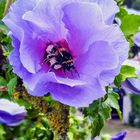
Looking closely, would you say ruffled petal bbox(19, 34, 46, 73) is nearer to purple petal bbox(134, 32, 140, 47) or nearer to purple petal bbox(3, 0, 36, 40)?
purple petal bbox(3, 0, 36, 40)

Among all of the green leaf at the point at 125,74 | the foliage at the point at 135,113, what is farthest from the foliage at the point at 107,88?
the foliage at the point at 135,113

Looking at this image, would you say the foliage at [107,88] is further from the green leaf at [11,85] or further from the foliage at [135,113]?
the foliage at [135,113]

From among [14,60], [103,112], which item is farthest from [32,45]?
[103,112]

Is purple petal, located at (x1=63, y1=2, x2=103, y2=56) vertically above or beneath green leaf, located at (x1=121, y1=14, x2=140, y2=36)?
above

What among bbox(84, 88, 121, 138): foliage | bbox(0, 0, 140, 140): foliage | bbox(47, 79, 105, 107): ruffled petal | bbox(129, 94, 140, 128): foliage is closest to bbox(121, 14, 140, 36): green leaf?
bbox(0, 0, 140, 140): foliage

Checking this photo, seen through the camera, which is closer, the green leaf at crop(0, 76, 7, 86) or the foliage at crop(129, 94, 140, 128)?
the green leaf at crop(0, 76, 7, 86)

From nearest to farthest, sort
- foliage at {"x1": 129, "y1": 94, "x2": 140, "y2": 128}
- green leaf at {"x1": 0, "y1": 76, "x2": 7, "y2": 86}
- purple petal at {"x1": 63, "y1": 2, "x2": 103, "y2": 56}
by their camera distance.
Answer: purple petal at {"x1": 63, "y1": 2, "x2": 103, "y2": 56} → green leaf at {"x1": 0, "y1": 76, "x2": 7, "y2": 86} → foliage at {"x1": 129, "y1": 94, "x2": 140, "y2": 128}

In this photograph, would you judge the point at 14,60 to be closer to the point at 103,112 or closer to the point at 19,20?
the point at 19,20

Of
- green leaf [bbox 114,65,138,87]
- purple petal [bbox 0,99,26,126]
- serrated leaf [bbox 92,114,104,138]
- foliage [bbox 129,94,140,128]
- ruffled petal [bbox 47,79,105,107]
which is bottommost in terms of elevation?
foliage [bbox 129,94,140,128]

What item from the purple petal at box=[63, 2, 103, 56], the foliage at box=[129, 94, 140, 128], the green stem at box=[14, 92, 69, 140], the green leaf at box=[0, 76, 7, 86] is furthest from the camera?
the foliage at box=[129, 94, 140, 128]
